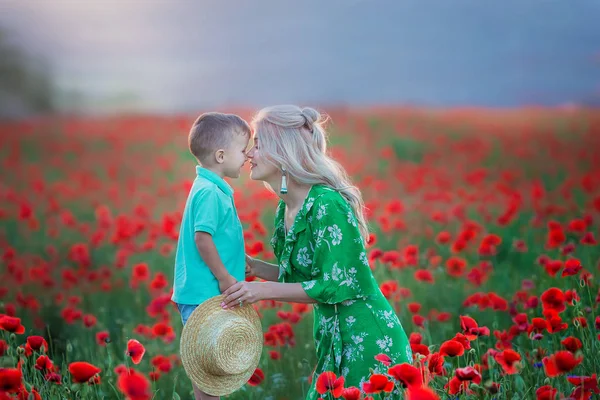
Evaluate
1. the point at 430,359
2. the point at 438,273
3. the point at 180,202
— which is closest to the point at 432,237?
the point at 438,273

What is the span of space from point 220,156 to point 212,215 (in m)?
0.24

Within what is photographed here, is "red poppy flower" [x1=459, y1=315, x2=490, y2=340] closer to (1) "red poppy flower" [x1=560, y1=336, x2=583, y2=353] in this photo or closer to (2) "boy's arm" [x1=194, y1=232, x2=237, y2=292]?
(1) "red poppy flower" [x1=560, y1=336, x2=583, y2=353]

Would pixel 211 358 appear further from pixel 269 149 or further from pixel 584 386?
pixel 584 386

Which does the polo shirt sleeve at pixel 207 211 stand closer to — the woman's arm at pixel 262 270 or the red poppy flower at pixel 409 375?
the woman's arm at pixel 262 270

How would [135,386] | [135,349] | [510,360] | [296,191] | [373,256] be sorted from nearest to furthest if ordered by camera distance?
[135,386] → [510,360] → [135,349] → [296,191] → [373,256]

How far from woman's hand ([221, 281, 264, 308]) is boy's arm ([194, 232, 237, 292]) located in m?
0.07

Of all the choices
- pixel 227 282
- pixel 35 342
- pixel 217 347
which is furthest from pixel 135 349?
pixel 35 342

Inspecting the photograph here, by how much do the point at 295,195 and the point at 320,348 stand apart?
59 centimetres

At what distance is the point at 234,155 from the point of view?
274cm

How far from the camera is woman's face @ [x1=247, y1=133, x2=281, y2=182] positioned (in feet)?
9.09

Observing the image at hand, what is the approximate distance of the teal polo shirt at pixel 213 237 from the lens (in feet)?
8.73

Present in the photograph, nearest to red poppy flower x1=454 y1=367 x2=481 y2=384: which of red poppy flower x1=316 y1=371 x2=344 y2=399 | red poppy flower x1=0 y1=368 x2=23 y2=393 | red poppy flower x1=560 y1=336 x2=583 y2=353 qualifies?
red poppy flower x1=316 y1=371 x2=344 y2=399

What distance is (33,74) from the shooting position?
46.6 ft

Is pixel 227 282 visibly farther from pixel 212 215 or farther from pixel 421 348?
pixel 421 348
